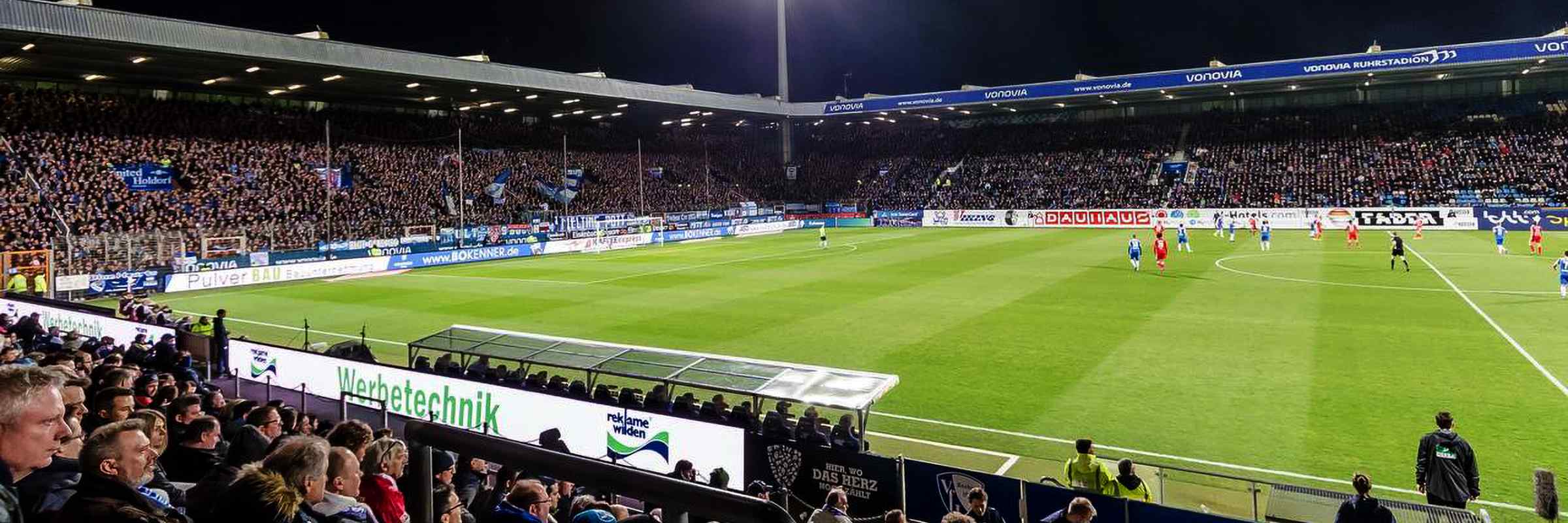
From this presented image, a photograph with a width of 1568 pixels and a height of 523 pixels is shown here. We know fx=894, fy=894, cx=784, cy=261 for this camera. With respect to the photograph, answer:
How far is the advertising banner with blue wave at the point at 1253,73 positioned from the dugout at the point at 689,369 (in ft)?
196

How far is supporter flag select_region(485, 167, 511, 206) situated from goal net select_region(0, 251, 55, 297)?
2922 centimetres

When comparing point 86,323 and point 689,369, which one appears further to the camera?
point 86,323

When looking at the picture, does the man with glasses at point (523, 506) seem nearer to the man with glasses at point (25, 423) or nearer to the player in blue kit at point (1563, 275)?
the man with glasses at point (25, 423)

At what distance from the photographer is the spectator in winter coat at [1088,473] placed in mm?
9305

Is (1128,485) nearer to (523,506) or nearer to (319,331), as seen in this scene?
(523,506)

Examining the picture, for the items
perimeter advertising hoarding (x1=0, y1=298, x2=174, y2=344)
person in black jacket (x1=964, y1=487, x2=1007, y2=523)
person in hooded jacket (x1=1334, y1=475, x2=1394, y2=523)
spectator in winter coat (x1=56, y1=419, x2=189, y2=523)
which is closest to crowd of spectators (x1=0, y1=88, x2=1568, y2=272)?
perimeter advertising hoarding (x1=0, y1=298, x2=174, y2=344)

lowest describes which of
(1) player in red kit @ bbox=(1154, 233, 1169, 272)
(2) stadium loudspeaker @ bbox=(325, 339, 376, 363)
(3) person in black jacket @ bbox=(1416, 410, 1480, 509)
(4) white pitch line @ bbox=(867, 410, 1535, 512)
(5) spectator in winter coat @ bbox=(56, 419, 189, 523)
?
(4) white pitch line @ bbox=(867, 410, 1535, 512)

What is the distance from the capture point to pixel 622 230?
61.1 meters

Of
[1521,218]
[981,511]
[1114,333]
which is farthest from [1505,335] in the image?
[1521,218]

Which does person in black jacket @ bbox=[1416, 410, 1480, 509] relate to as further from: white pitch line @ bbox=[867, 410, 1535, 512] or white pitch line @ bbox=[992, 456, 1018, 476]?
white pitch line @ bbox=[992, 456, 1018, 476]

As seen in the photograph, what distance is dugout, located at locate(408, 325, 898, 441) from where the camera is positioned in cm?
1143

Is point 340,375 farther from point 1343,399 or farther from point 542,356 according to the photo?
point 1343,399

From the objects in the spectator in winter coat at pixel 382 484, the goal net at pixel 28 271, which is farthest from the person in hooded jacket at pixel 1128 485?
the goal net at pixel 28 271

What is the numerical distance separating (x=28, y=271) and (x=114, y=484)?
123 ft
